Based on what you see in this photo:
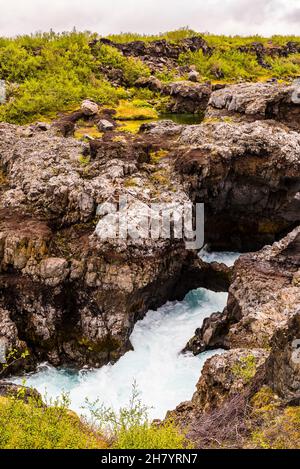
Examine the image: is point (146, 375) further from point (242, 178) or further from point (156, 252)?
point (242, 178)

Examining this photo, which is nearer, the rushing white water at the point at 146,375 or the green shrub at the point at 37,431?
the green shrub at the point at 37,431

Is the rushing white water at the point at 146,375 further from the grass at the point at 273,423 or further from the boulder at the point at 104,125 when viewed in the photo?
the boulder at the point at 104,125

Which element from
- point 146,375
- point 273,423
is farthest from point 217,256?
point 273,423

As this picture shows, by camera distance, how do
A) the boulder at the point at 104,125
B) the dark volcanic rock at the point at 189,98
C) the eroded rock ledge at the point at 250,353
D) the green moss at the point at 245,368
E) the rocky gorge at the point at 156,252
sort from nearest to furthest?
the eroded rock ledge at the point at 250,353 < the green moss at the point at 245,368 < the rocky gorge at the point at 156,252 < the boulder at the point at 104,125 < the dark volcanic rock at the point at 189,98

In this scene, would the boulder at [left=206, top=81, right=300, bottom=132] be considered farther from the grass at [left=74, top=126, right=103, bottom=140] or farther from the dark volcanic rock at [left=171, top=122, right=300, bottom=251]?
the grass at [left=74, top=126, right=103, bottom=140]

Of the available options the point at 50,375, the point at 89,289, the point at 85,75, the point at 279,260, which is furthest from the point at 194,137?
the point at 85,75

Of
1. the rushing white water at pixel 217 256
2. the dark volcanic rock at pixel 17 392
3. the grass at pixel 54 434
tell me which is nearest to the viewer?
the grass at pixel 54 434

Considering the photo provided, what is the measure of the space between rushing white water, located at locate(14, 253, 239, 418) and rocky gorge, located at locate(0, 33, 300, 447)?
0.61m

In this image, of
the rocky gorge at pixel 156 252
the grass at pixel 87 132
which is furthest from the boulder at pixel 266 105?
the grass at pixel 87 132

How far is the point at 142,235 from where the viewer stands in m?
20.4

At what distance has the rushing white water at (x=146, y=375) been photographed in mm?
17688

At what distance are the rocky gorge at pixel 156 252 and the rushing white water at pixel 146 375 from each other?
0.61 metres

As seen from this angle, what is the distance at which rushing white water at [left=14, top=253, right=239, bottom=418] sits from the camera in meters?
17.7

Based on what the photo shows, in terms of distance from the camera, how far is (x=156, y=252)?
20672 millimetres
